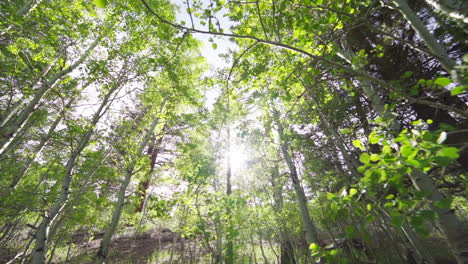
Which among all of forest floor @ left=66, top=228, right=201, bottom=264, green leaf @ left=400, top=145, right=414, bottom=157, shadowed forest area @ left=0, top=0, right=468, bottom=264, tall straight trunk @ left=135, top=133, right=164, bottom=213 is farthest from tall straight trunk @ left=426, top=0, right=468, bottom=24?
forest floor @ left=66, top=228, right=201, bottom=264

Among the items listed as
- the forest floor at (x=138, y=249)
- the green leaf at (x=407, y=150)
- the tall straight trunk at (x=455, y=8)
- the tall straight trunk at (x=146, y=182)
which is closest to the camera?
the green leaf at (x=407, y=150)

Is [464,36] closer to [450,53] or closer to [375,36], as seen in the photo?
[450,53]

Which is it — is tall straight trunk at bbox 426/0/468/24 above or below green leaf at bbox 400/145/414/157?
above

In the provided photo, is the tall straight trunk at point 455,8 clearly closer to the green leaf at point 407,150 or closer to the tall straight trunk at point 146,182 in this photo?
the green leaf at point 407,150

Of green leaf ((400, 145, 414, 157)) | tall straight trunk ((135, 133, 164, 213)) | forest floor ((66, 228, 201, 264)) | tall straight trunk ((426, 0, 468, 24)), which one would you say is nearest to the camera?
green leaf ((400, 145, 414, 157))

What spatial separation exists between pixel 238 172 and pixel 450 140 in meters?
11.1

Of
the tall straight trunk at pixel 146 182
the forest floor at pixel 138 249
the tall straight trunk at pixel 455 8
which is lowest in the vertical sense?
the forest floor at pixel 138 249

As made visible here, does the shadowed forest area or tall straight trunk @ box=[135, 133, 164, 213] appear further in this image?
tall straight trunk @ box=[135, 133, 164, 213]

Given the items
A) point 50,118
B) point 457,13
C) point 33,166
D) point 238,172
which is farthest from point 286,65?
point 50,118

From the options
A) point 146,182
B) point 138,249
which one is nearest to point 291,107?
point 146,182

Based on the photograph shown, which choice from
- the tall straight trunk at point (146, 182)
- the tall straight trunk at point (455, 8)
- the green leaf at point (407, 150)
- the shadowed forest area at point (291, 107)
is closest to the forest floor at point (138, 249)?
the shadowed forest area at point (291, 107)

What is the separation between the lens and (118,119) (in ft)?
18.0

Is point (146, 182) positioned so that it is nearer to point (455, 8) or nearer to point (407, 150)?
point (407, 150)

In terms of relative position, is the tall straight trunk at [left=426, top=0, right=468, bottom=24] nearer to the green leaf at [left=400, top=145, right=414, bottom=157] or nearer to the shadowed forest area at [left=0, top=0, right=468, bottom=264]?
the shadowed forest area at [left=0, top=0, right=468, bottom=264]
